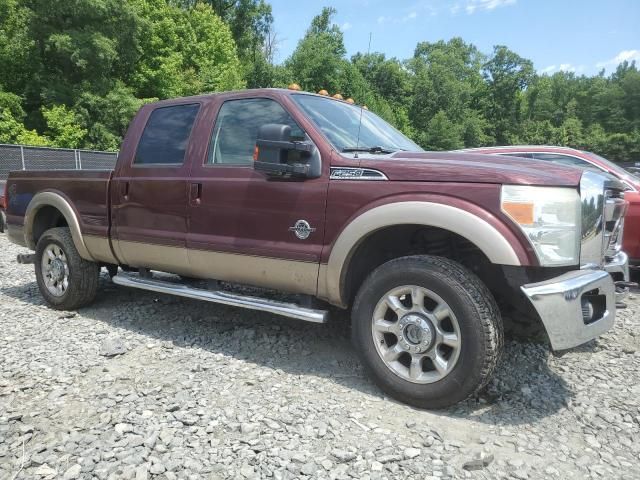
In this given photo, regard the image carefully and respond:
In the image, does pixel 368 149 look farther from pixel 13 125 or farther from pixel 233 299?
pixel 13 125

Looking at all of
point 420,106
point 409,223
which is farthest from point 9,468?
point 420,106

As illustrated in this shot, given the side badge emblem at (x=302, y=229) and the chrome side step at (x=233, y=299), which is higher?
the side badge emblem at (x=302, y=229)

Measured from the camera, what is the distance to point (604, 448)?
8.89 ft

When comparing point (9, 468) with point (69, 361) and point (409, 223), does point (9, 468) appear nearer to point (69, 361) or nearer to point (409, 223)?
point (69, 361)

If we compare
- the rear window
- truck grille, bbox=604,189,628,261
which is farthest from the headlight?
the rear window

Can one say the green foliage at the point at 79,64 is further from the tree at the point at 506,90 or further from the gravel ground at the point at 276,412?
the tree at the point at 506,90

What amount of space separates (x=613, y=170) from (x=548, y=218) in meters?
4.18

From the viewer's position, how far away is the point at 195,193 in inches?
156

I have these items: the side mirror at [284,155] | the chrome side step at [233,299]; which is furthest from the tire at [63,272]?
the side mirror at [284,155]

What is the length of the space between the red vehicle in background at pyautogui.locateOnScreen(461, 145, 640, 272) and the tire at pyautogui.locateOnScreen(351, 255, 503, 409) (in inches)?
119

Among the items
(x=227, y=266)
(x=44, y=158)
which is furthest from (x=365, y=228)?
(x=44, y=158)

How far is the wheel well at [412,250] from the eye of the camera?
3.27m

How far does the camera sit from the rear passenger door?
13.5 feet

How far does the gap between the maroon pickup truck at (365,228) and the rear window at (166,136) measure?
0.01 metres
